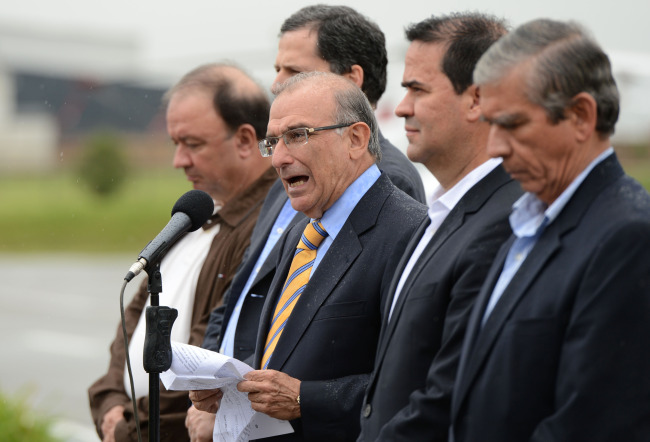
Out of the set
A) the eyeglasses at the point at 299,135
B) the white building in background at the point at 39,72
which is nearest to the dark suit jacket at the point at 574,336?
the eyeglasses at the point at 299,135

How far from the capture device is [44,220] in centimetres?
2927

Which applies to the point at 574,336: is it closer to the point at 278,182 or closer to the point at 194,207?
the point at 194,207

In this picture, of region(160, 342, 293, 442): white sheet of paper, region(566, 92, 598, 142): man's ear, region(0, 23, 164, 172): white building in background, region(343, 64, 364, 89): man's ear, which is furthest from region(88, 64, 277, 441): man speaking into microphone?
region(0, 23, 164, 172): white building in background

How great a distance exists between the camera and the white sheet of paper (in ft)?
10.2

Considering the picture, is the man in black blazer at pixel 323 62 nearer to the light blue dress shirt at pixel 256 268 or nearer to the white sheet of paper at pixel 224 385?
the light blue dress shirt at pixel 256 268

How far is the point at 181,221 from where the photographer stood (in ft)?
10.8

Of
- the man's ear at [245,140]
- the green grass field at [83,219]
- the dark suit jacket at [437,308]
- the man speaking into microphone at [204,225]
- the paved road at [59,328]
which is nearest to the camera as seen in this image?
the dark suit jacket at [437,308]

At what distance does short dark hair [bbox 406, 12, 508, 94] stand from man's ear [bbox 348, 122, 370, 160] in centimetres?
40

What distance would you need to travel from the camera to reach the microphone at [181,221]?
3119mm

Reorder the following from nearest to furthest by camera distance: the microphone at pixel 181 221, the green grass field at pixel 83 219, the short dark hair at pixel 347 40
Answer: the microphone at pixel 181 221
the short dark hair at pixel 347 40
the green grass field at pixel 83 219

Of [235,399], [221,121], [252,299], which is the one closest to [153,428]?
[235,399]

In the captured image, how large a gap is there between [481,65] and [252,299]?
1.63 m

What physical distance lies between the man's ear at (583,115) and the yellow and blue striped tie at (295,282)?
1.27m

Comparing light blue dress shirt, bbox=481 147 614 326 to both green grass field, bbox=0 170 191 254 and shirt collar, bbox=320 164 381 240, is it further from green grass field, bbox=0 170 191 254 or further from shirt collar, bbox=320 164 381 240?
green grass field, bbox=0 170 191 254
